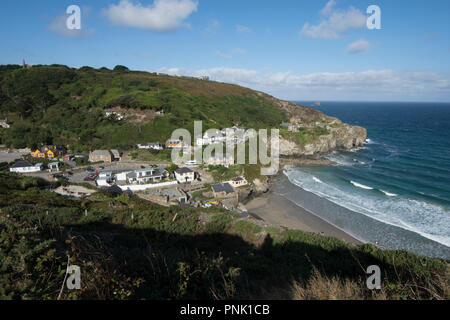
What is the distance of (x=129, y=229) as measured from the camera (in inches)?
429

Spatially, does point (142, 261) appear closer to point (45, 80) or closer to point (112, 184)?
point (112, 184)

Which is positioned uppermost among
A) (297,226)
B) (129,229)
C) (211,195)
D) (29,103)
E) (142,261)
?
(29,103)

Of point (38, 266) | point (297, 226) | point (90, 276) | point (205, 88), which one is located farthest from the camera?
point (205, 88)

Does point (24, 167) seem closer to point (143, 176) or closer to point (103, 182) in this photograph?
point (103, 182)

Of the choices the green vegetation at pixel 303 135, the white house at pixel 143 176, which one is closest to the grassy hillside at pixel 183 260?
the white house at pixel 143 176

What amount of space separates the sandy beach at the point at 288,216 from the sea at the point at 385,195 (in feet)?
3.15

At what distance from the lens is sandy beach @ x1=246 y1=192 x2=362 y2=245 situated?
1870cm

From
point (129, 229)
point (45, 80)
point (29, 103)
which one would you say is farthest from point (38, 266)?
point (45, 80)

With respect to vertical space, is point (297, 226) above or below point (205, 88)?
below

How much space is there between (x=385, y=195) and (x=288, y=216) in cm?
1258

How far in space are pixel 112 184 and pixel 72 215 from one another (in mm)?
12171

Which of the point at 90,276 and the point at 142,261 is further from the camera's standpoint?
the point at 142,261

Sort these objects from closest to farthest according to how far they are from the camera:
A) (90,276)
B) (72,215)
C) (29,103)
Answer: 1. (90,276)
2. (72,215)
3. (29,103)

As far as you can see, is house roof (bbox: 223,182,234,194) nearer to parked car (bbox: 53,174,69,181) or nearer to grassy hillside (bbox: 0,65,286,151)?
parked car (bbox: 53,174,69,181)
